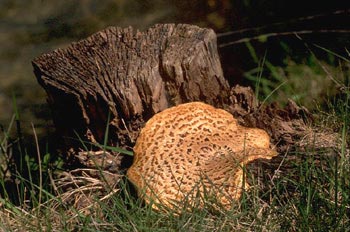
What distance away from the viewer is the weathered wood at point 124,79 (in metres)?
4.07

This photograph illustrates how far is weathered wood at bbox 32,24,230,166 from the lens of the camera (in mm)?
4066

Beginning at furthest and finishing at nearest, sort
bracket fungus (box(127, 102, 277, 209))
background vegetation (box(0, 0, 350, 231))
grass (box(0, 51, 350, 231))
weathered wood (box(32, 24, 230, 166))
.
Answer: background vegetation (box(0, 0, 350, 231)) < weathered wood (box(32, 24, 230, 166)) < bracket fungus (box(127, 102, 277, 209)) < grass (box(0, 51, 350, 231))

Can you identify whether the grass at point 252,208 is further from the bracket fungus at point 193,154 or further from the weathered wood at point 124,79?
the weathered wood at point 124,79

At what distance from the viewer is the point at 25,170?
4.84 meters

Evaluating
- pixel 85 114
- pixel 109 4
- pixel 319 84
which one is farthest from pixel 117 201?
pixel 109 4

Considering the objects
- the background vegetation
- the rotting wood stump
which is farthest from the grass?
the background vegetation

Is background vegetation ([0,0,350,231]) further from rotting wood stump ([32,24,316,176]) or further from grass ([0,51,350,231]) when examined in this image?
grass ([0,51,350,231])

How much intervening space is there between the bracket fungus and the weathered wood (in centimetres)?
A: 11

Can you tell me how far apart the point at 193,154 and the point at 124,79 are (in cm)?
54

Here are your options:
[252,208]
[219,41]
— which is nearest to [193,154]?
[252,208]

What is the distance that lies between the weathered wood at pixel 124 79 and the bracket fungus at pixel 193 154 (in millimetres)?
115

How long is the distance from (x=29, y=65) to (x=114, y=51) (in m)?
1.64

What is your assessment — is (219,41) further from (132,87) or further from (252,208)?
(252,208)

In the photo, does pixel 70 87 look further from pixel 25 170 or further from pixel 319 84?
pixel 319 84
